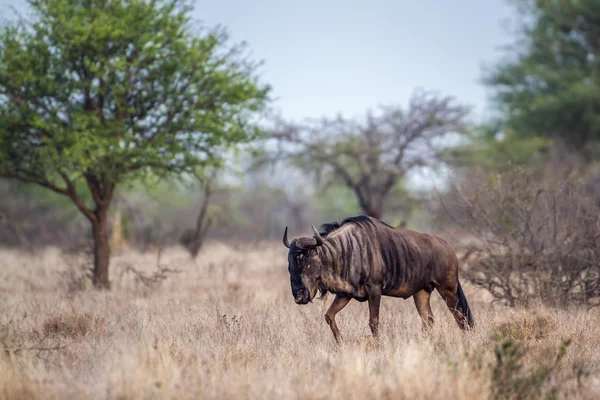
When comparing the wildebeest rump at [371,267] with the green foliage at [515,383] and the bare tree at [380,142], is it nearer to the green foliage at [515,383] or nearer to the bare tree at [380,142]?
the green foliage at [515,383]

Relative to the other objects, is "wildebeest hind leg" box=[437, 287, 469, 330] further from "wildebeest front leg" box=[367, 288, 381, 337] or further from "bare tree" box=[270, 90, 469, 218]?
"bare tree" box=[270, 90, 469, 218]

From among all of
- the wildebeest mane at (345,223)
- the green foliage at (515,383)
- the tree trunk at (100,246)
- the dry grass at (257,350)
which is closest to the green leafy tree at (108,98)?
the tree trunk at (100,246)

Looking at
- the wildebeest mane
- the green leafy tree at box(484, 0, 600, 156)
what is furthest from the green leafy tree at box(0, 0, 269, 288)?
the green leafy tree at box(484, 0, 600, 156)

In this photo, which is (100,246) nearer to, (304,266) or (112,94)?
(112,94)

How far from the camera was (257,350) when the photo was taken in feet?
20.6

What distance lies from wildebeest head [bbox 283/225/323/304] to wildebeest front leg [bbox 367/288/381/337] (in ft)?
2.28

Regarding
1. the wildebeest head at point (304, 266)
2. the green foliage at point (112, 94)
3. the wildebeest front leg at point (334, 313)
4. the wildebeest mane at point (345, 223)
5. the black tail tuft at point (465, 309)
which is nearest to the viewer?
the wildebeest head at point (304, 266)

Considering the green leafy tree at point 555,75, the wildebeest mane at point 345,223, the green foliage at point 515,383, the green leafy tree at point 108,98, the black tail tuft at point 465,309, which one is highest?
the green leafy tree at point 555,75

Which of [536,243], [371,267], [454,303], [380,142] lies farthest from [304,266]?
[380,142]

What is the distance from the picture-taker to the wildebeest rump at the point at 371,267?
22.1 ft

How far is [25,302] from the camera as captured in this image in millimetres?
9750

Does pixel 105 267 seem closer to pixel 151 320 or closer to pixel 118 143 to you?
pixel 118 143

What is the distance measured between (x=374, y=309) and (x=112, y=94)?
7360mm

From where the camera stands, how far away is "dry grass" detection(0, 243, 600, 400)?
4.70 metres
